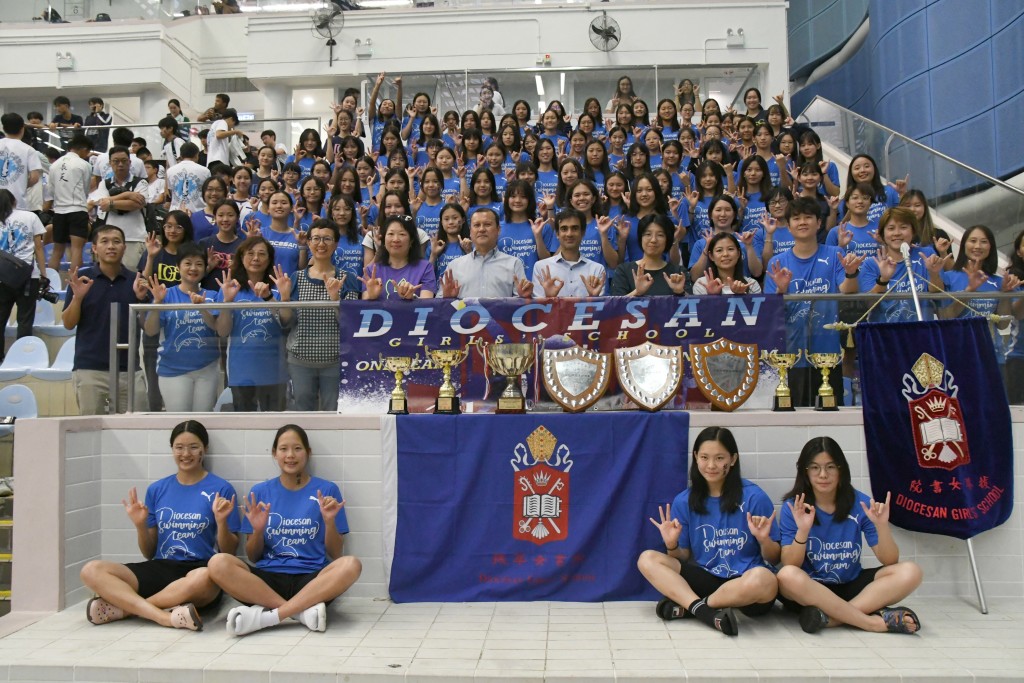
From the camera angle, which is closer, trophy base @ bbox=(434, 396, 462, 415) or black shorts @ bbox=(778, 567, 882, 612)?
black shorts @ bbox=(778, 567, 882, 612)

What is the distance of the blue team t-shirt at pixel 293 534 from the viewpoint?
17.3 ft

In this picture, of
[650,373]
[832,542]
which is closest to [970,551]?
[832,542]

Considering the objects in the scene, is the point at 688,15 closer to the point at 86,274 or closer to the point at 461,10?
the point at 461,10

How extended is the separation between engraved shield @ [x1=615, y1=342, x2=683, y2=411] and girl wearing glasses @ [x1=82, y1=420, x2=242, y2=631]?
8.40ft

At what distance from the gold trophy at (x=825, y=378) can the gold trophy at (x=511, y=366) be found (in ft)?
6.12

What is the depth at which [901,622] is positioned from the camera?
15.8ft

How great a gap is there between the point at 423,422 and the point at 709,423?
70.6 inches

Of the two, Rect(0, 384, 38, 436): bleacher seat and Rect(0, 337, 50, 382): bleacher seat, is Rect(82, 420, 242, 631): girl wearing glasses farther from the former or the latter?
Rect(0, 337, 50, 382): bleacher seat

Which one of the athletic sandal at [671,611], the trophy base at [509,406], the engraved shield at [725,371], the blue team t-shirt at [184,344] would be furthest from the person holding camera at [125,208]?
the athletic sandal at [671,611]

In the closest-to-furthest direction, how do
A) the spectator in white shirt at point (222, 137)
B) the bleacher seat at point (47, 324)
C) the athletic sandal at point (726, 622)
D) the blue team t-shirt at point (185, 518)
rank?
the athletic sandal at point (726, 622) < the blue team t-shirt at point (185, 518) < the bleacher seat at point (47, 324) < the spectator in white shirt at point (222, 137)

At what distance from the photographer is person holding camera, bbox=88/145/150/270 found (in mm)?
9633

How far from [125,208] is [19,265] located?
5.58 feet

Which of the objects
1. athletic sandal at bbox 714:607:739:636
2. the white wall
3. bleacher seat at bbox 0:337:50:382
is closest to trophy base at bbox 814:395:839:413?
athletic sandal at bbox 714:607:739:636

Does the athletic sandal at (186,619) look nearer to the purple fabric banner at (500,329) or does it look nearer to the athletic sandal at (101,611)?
the athletic sandal at (101,611)
